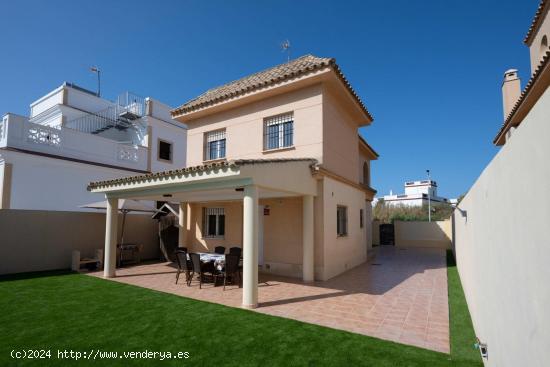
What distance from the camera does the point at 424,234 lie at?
25.3m

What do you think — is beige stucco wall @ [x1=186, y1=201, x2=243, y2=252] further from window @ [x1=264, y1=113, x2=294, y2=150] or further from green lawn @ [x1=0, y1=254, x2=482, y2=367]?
green lawn @ [x1=0, y1=254, x2=482, y2=367]

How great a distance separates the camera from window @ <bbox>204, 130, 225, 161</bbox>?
47.4 feet

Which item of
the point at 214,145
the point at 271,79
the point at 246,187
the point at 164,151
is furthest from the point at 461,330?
the point at 164,151

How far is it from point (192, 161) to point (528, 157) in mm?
14432

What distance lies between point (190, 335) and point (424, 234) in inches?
950

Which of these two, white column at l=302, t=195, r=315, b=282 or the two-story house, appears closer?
the two-story house

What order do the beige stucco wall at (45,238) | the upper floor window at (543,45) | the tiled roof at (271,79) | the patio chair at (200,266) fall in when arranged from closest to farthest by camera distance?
the patio chair at (200,266) < the tiled roof at (271,79) < the beige stucco wall at (45,238) < the upper floor window at (543,45)

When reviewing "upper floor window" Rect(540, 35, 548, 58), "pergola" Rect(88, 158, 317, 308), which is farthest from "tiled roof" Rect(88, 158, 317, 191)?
"upper floor window" Rect(540, 35, 548, 58)

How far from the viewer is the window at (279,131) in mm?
12297

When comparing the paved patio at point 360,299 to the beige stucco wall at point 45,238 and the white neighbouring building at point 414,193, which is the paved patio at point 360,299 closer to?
the beige stucco wall at point 45,238

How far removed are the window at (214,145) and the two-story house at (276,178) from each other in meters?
0.05

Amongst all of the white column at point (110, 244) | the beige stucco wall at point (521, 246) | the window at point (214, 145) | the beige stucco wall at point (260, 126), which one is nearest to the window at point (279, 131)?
the beige stucco wall at point (260, 126)

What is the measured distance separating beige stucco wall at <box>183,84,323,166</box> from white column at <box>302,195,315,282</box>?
188 centimetres

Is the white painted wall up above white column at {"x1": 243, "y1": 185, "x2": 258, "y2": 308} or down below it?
above
